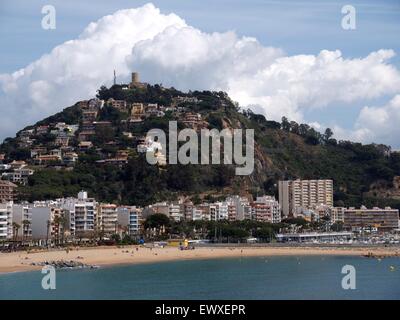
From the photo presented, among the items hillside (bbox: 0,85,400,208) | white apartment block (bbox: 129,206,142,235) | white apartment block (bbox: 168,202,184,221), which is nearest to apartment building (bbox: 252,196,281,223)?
hillside (bbox: 0,85,400,208)

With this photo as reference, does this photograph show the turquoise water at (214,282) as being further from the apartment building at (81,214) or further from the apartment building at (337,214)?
the apartment building at (337,214)

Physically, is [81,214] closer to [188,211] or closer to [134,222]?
[134,222]

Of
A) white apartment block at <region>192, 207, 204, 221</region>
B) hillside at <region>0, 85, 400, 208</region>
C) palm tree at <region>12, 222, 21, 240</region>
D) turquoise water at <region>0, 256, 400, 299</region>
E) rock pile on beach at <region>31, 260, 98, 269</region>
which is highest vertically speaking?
hillside at <region>0, 85, 400, 208</region>

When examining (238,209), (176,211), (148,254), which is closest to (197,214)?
(176,211)

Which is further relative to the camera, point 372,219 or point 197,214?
point 372,219

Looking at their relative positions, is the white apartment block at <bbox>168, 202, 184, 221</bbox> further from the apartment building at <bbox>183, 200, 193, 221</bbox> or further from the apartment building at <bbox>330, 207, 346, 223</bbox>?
the apartment building at <bbox>330, 207, 346, 223</bbox>

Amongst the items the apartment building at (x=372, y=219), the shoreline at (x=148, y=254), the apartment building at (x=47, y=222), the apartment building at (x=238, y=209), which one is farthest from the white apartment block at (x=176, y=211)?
the apartment building at (x=372, y=219)
